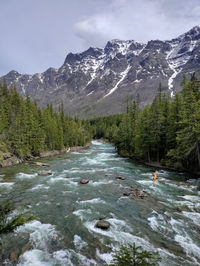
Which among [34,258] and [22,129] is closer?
[34,258]

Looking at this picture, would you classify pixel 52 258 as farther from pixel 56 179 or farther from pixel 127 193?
pixel 56 179

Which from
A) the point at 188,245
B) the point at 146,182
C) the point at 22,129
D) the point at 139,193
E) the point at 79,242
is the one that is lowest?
the point at 146,182

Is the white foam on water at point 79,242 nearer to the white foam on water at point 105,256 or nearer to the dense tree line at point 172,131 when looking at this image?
the white foam on water at point 105,256

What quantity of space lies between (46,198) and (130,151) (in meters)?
36.0

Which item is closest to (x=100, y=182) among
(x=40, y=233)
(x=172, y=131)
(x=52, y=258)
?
(x=40, y=233)

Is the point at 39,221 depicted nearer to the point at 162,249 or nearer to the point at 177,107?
the point at 162,249

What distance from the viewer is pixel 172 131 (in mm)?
33031

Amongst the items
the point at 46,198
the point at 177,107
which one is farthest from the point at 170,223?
the point at 177,107

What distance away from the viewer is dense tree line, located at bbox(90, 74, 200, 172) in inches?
1019

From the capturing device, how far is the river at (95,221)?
893 centimetres

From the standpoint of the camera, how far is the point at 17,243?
31.7 ft

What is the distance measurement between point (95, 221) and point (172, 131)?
2630cm

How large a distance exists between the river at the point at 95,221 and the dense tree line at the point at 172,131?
24.5ft

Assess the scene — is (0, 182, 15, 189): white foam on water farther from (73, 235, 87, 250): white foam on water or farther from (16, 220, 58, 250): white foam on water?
(73, 235, 87, 250): white foam on water
